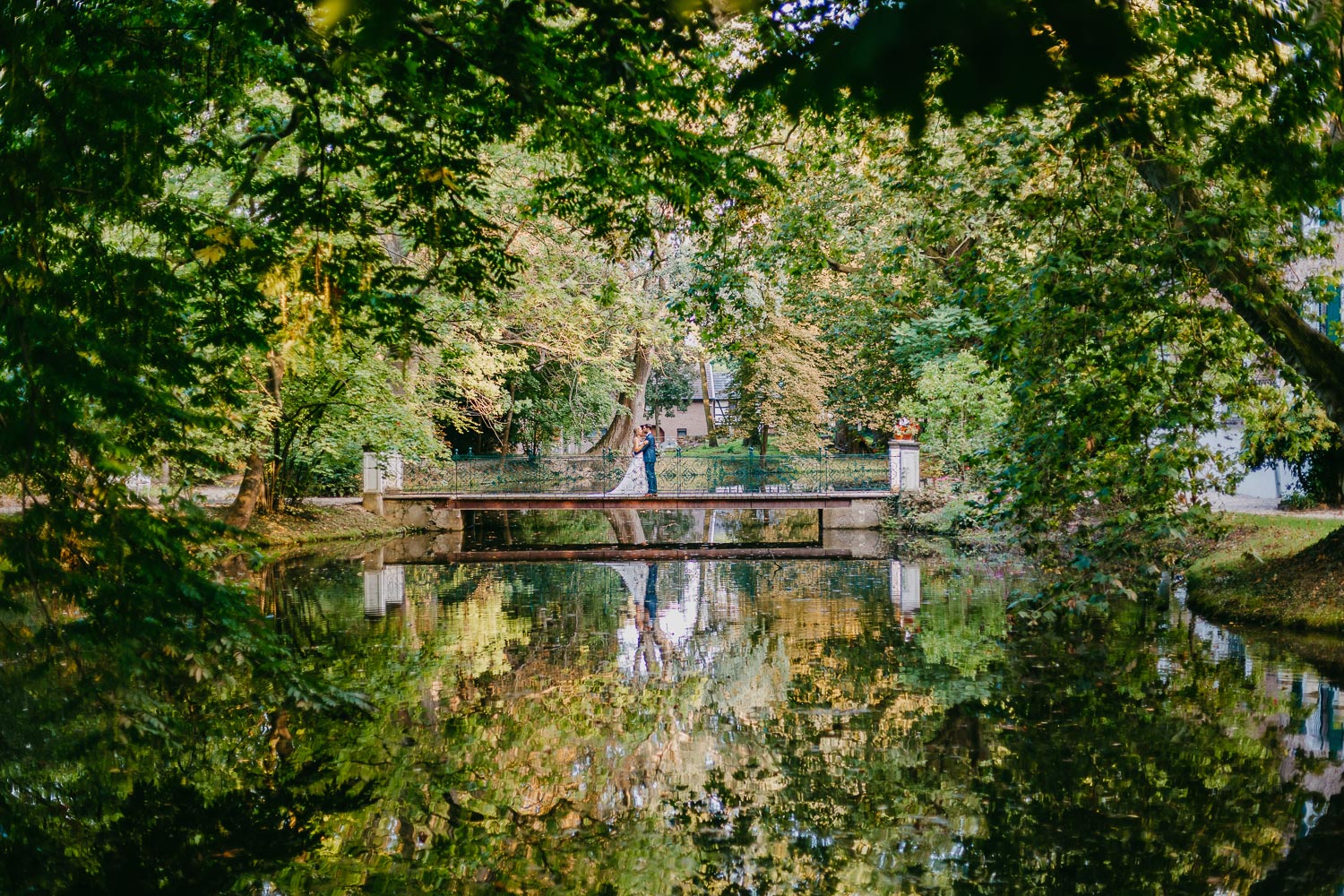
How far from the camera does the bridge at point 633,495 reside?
2631 centimetres

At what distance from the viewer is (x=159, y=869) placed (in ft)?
17.4

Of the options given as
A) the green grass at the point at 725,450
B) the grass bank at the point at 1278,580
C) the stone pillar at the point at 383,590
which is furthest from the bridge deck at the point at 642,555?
the green grass at the point at 725,450

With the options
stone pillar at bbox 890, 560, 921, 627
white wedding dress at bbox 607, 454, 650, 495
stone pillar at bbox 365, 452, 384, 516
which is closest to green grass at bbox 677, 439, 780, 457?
white wedding dress at bbox 607, 454, 650, 495

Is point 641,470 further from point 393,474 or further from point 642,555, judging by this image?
point 393,474

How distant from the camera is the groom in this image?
88.1 feet

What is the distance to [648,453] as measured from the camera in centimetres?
2722

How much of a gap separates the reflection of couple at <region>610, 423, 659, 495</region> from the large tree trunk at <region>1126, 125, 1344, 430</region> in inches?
685

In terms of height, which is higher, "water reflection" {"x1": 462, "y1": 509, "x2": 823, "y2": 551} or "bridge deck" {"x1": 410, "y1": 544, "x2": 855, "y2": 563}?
"bridge deck" {"x1": 410, "y1": 544, "x2": 855, "y2": 563}

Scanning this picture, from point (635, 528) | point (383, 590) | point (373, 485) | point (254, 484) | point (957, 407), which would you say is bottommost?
point (635, 528)

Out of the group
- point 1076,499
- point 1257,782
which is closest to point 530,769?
point 1257,782

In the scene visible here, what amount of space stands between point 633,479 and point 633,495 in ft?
4.81

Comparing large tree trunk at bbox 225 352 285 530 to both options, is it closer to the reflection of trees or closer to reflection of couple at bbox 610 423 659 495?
reflection of couple at bbox 610 423 659 495

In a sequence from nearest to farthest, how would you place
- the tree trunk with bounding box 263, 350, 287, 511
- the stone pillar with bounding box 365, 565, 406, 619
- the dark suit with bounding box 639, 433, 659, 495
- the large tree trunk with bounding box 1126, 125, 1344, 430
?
the large tree trunk with bounding box 1126, 125, 1344, 430
the stone pillar with bounding box 365, 565, 406, 619
the tree trunk with bounding box 263, 350, 287, 511
the dark suit with bounding box 639, 433, 659, 495

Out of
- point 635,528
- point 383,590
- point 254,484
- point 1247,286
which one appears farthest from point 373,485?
point 1247,286
